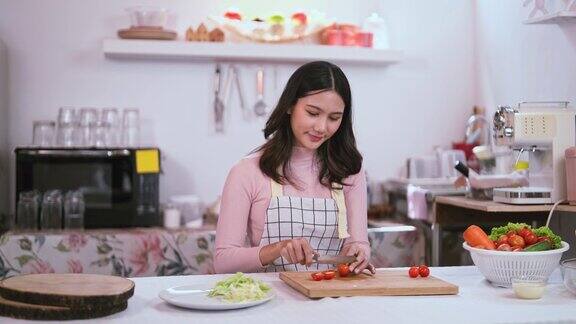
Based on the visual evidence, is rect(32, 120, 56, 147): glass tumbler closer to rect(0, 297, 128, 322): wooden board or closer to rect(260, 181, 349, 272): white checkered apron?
rect(260, 181, 349, 272): white checkered apron

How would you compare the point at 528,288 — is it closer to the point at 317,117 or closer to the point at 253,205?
the point at 317,117

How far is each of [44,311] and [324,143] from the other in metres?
1.27

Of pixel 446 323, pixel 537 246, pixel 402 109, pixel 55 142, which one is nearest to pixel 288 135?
pixel 537 246

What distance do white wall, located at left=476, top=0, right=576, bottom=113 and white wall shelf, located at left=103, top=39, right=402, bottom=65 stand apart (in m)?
0.58

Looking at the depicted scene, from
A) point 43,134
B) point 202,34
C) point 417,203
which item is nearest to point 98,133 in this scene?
point 43,134

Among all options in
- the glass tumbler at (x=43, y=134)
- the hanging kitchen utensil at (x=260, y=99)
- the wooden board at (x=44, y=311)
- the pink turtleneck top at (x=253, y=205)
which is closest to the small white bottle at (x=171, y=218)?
the glass tumbler at (x=43, y=134)

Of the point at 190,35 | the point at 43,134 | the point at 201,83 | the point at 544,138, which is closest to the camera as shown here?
the point at 544,138

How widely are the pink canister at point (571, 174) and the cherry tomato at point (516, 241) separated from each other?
1.13 m

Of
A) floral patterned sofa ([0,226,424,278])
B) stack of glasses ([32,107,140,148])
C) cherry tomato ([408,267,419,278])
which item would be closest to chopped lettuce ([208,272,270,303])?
cherry tomato ([408,267,419,278])

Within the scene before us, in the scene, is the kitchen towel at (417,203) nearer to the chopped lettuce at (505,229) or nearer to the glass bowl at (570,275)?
the chopped lettuce at (505,229)

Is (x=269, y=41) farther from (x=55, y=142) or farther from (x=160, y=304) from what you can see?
(x=160, y=304)

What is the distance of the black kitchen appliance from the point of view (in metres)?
4.24

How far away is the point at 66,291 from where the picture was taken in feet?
6.00

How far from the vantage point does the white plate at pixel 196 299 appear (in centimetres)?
188
